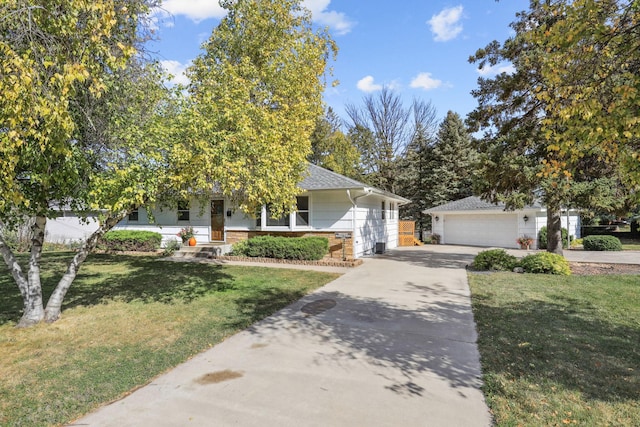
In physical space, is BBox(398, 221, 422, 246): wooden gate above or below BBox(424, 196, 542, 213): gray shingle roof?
below

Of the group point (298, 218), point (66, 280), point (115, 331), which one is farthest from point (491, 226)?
point (66, 280)

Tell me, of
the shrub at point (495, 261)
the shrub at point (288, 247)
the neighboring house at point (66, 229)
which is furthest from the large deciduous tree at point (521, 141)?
the neighboring house at point (66, 229)

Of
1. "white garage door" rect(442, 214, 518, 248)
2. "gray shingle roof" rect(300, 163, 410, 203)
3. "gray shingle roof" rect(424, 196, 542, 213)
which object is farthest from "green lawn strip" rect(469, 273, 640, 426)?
"gray shingle roof" rect(424, 196, 542, 213)

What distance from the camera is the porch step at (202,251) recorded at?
14.0m

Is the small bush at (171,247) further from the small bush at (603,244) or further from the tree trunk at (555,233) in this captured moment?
the small bush at (603,244)

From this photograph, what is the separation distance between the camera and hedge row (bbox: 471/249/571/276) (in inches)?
390

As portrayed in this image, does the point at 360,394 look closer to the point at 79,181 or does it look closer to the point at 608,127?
the point at 608,127

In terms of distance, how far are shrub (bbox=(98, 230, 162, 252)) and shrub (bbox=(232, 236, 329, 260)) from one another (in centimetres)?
527

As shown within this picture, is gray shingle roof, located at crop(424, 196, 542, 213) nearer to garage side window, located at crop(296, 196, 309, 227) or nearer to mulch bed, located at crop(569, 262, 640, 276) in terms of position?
mulch bed, located at crop(569, 262, 640, 276)

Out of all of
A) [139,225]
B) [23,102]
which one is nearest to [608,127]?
[23,102]

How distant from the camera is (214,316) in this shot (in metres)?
5.88

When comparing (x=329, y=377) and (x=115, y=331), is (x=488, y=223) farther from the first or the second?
(x=115, y=331)

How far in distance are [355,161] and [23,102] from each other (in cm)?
2698

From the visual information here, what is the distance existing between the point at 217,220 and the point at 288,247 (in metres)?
4.75
